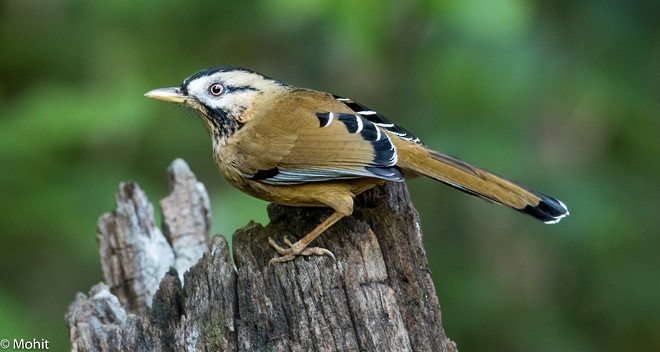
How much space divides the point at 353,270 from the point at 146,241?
1777mm

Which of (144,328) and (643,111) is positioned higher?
(643,111)

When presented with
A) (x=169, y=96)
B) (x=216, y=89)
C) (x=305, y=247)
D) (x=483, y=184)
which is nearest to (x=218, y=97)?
(x=216, y=89)

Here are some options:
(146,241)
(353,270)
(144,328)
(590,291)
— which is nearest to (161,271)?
(146,241)

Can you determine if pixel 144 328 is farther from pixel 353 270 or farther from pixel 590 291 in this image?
pixel 590 291

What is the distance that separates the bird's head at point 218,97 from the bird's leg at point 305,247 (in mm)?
947

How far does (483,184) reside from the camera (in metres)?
4.66

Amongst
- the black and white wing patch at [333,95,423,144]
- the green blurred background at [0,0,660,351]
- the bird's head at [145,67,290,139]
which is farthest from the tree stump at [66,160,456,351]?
the green blurred background at [0,0,660,351]

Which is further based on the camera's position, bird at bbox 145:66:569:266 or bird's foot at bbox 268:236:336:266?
bird at bbox 145:66:569:266

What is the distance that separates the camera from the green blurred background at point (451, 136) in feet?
20.9

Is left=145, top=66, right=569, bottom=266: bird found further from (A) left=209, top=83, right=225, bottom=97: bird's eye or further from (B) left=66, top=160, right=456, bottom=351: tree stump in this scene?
(B) left=66, top=160, right=456, bottom=351: tree stump

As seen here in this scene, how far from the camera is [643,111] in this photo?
22.4 ft

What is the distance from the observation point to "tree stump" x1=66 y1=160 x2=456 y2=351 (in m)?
3.98

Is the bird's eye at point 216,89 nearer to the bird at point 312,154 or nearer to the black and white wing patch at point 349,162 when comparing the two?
the bird at point 312,154

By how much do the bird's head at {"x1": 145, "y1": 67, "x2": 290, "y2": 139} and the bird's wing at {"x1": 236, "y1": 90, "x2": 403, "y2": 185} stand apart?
6.0 inches
